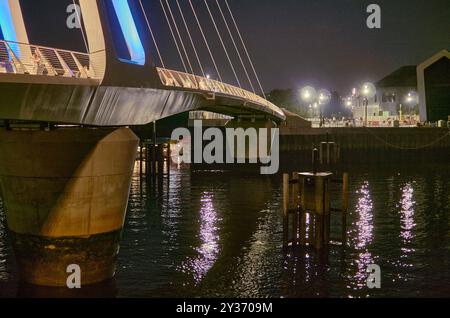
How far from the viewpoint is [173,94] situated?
1800 centimetres

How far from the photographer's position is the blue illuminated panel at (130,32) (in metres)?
14.7

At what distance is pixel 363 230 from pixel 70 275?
1231cm

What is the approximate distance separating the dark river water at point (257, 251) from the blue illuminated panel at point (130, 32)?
19.1 feet

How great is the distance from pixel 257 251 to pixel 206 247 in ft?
5.75

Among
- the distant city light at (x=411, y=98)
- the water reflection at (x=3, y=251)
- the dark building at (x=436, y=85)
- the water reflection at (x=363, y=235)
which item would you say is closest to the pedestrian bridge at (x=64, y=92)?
the water reflection at (x=3, y=251)

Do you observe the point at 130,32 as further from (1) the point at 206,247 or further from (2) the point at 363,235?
(2) the point at 363,235

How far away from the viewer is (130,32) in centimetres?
1490

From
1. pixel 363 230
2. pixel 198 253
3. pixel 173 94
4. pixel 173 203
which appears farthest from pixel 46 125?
pixel 173 203

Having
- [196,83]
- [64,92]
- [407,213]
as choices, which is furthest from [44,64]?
[407,213]

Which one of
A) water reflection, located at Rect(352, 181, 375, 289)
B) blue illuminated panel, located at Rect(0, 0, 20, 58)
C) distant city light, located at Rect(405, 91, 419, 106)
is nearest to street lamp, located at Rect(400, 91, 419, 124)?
distant city light, located at Rect(405, 91, 419, 106)

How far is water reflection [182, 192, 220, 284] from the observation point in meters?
16.2

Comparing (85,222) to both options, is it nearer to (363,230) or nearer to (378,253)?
(378,253)

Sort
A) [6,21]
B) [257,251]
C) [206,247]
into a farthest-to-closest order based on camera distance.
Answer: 1. [206,247]
2. [257,251]
3. [6,21]

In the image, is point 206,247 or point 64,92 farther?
point 206,247
